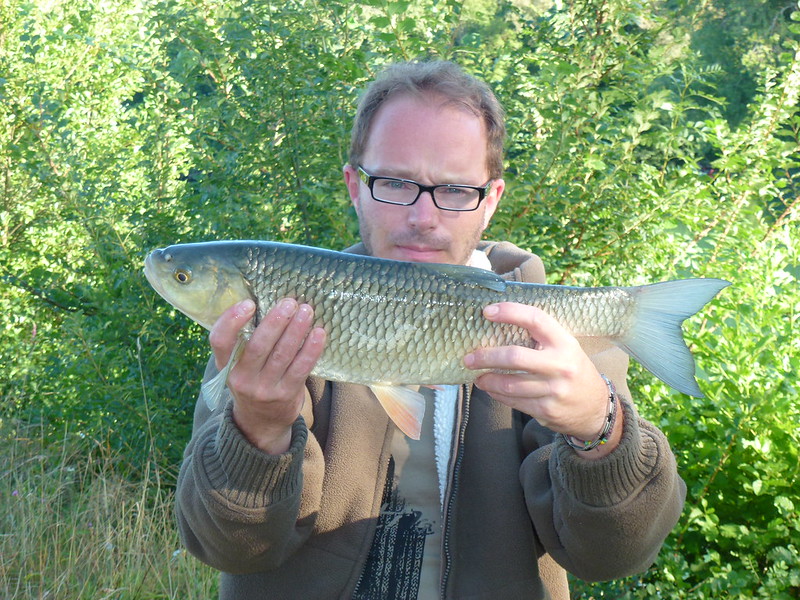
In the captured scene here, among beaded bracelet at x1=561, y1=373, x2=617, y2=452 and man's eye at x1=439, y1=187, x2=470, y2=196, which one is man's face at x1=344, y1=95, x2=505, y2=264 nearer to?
man's eye at x1=439, y1=187, x2=470, y2=196

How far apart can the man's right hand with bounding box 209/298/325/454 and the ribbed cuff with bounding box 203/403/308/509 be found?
0.10 metres

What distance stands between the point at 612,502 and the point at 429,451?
0.51 metres

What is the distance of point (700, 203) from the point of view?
4023 millimetres

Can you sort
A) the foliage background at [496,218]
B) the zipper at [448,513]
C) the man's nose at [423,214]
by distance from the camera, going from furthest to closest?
the foliage background at [496,218] < the man's nose at [423,214] < the zipper at [448,513]

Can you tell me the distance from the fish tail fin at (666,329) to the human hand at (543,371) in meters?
0.14

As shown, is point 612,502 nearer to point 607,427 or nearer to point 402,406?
point 607,427

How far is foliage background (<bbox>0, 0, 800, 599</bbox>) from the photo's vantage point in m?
3.26

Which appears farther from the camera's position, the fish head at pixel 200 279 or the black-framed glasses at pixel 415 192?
the black-framed glasses at pixel 415 192

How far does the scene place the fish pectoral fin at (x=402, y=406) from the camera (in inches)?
75.8

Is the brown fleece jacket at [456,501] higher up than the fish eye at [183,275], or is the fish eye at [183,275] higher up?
the fish eye at [183,275]

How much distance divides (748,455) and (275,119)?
8.29 feet

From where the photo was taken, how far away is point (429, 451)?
2246 mm

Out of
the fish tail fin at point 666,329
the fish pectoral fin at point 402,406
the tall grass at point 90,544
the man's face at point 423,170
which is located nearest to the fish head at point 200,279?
the fish pectoral fin at point 402,406

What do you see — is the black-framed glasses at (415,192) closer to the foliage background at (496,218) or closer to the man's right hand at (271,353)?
the man's right hand at (271,353)
